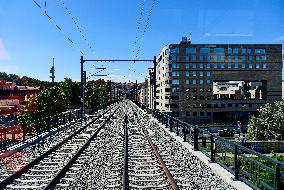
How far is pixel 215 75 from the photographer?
11325 cm

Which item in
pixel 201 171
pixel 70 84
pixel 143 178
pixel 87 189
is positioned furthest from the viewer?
pixel 70 84

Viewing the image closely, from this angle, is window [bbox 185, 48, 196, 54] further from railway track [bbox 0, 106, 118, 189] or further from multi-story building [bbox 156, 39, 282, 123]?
railway track [bbox 0, 106, 118, 189]

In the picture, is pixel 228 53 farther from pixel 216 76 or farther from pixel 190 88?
pixel 190 88

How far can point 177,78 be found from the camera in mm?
114125

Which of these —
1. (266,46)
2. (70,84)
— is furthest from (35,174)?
(266,46)

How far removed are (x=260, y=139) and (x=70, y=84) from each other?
45522 mm

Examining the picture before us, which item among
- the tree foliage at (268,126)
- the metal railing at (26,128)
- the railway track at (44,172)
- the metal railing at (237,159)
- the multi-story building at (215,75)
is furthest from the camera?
the multi-story building at (215,75)

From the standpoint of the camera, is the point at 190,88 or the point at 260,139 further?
the point at 190,88

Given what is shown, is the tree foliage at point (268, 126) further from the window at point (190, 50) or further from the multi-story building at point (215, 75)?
the window at point (190, 50)

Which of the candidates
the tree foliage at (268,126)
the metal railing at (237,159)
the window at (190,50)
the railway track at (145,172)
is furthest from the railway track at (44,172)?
the window at (190,50)

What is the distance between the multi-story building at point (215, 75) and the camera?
112 metres

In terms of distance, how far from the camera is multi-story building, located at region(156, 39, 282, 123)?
112 metres

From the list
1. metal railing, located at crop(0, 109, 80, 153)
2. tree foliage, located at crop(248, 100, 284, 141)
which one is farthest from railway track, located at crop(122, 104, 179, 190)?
tree foliage, located at crop(248, 100, 284, 141)

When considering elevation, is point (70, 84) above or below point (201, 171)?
above
